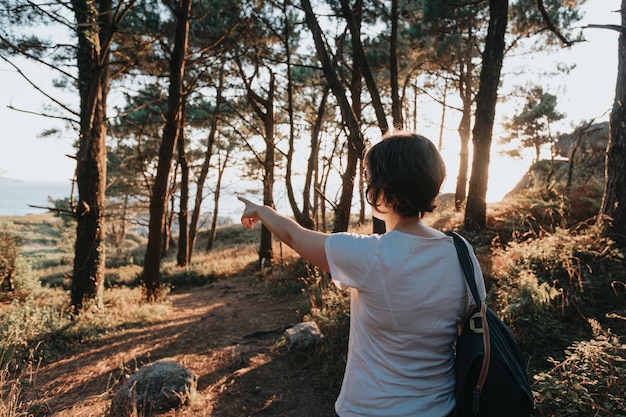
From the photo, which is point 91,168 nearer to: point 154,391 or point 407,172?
point 154,391

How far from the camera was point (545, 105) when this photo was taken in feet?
60.4

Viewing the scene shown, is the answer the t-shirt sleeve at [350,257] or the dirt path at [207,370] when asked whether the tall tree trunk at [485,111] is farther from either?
the t-shirt sleeve at [350,257]

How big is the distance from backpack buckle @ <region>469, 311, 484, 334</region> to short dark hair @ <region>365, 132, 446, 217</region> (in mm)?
402

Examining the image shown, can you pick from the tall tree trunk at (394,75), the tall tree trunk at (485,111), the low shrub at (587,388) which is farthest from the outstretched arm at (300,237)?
the tall tree trunk at (485,111)

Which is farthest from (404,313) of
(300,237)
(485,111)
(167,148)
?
(167,148)

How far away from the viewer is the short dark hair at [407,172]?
1.31 m

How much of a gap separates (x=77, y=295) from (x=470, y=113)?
14.1 m

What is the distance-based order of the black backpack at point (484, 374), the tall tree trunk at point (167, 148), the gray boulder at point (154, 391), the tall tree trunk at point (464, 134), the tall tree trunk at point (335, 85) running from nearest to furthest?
the black backpack at point (484, 374)
the gray boulder at point (154, 391)
the tall tree trunk at point (335, 85)
the tall tree trunk at point (167, 148)
the tall tree trunk at point (464, 134)

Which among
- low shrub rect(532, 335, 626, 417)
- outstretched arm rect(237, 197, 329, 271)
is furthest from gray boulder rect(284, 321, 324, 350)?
outstretched arm rect(237, 197, 329, 271)

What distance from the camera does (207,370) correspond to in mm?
4613

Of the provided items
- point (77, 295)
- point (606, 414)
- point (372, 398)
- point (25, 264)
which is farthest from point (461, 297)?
point (25, 264)

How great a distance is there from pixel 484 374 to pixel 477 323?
158mm

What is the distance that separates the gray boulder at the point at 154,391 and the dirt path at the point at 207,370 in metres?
0.13

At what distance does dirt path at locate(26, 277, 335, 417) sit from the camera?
3737mm
